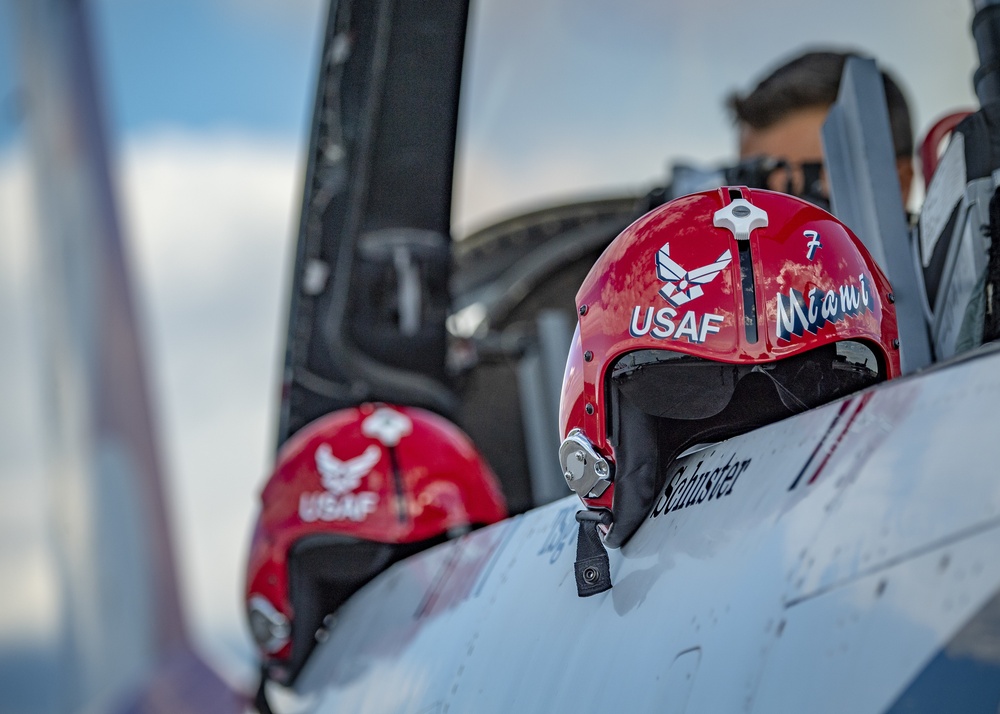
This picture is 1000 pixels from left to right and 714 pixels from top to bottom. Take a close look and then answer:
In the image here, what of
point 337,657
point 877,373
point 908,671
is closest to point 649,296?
point 877,373

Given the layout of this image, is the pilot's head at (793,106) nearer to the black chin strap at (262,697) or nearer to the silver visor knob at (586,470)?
the black chin strap at (262,697)

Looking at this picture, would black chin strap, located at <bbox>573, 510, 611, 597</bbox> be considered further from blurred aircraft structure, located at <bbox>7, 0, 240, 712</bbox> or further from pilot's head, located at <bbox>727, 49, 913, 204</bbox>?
pilot's head, located at <bbox>727, 49, 913, 204</bbox>

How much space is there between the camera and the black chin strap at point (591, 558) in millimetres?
1854

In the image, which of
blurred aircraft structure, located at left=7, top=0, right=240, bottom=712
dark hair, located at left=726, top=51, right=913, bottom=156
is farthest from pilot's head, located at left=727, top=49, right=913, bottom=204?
blurred aircraft structure, located at left=7, top=0, right=240, bottom=712

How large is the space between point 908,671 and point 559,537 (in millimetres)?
1232

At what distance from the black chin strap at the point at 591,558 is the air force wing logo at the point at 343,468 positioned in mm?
1995

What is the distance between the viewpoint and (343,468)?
12.7ft

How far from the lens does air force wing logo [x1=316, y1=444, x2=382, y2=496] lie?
12.5ft

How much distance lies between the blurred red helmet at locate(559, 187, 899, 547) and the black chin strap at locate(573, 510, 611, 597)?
0.04 m

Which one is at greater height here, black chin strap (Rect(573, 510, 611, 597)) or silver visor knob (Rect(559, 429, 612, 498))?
silver visor knob (Rect(559, 429, 612, 498))

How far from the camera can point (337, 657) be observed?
3.38 meters

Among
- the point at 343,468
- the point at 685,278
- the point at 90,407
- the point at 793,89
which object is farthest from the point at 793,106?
the point at 685,278

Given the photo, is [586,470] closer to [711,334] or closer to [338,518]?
[711,334]

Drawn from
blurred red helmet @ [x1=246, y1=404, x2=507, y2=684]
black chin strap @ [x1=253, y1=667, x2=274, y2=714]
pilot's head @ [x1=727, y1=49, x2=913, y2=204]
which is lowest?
black chin strap @ [x1=253, y1=667, x2=274, y2=714]
